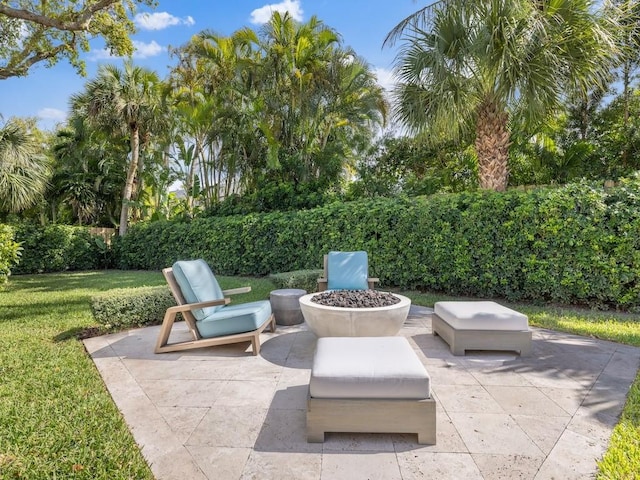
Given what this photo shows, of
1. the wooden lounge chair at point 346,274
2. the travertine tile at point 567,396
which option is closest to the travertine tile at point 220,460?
the travertine tile at point 567,396

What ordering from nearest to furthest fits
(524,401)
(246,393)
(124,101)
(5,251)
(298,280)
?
1. (524,401)
2. (246,393)
3. (5,251)
4. (298,280)
5. (124,101)

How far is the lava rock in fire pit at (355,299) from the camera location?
4395 mm

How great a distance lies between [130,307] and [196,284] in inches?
68.0

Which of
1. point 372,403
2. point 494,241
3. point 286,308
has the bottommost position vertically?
point 286,308

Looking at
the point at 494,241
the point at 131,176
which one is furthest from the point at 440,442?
the point at 131,176

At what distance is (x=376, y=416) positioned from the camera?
2465 mm

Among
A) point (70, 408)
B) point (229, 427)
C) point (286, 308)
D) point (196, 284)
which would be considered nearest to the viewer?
point (229, 427)

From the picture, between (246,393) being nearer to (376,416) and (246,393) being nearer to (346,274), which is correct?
(376,416)

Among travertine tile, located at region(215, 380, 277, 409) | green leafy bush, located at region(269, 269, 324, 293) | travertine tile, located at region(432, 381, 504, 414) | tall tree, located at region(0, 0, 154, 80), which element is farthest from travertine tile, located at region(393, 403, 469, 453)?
tall tree, located at region(0, 0, 154, 80)

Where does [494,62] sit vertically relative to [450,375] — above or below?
above

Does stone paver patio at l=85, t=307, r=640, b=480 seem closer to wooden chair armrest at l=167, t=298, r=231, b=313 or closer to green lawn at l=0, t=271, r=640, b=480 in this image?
green lawn at l=0, t=271, r=640, b=480

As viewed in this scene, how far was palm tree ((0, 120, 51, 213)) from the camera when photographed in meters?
9.17

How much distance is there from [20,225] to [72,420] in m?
16.2

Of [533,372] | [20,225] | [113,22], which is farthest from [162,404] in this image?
[20,225]
